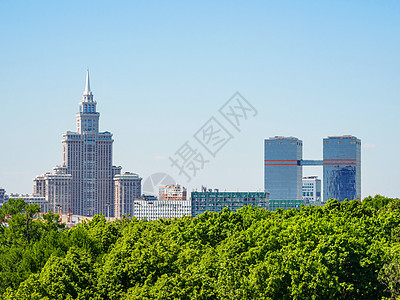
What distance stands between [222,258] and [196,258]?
3137 millimetres

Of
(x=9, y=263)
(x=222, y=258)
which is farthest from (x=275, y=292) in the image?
(x=9, y=263)

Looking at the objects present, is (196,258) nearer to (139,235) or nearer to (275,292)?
(275,292)

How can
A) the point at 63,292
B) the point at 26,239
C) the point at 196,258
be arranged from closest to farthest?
the point at 63,292 → the point at 196,258 → the point at 26,239

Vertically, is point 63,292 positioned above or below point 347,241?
below

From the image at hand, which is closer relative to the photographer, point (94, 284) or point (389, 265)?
point (389, 265)

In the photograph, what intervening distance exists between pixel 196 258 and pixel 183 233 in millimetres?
13484

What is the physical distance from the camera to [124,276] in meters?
55.0

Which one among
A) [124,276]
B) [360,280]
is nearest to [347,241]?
[360,280]

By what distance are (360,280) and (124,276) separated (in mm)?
18249

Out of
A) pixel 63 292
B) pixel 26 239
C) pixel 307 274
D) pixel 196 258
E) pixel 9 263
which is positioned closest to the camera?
pixel 307 274

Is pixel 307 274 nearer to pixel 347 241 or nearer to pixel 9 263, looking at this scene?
pixel 347 241

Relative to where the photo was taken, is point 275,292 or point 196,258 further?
point 196,258

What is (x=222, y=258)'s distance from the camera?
5438 centimetres

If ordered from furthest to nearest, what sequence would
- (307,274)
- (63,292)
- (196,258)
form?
(196,258) < (63,292) < (307,274)
